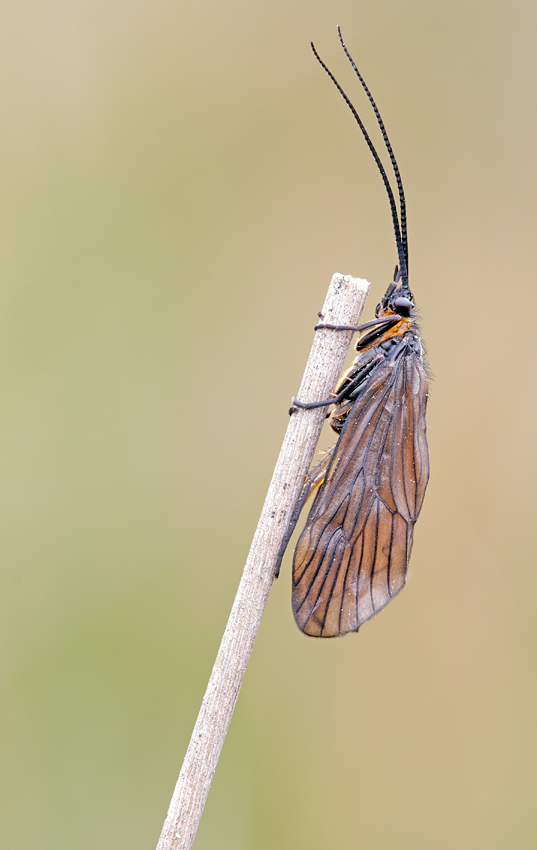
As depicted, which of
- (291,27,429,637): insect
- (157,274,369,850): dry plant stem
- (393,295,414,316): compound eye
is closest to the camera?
(157,274,369,850): dry plant stem

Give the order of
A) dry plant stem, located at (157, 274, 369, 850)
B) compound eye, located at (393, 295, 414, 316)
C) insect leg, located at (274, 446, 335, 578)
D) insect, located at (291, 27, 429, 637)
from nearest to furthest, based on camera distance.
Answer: dry plant stem, located at (157, 274, 369, 850) < insect leg, located at (274, 446, 335, 578) < insect, located at (291, 27, 429, 637) < compound eye, located at (393, 295, 414, 316)

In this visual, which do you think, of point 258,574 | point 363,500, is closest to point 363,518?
point 363,500

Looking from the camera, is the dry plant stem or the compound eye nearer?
the dry plant stem

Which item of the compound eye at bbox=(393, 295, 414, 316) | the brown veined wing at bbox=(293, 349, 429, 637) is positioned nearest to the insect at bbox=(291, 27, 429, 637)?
the brown veined wing at bbox=(293, 349, 429, 637)

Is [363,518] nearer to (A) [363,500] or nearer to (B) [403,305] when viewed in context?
(A) [363,500]

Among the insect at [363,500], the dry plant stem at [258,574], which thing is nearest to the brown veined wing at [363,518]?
the insect at [363,500]

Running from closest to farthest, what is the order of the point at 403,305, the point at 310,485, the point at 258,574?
the point at 258,574 < the point at 310,485 < the point at 403,305

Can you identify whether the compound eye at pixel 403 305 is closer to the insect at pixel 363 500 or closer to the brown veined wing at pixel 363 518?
the insect at pixel 363 500

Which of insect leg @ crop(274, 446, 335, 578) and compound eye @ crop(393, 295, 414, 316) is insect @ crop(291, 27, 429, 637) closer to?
insect leg @ crop(274, 446, 335, 578)
